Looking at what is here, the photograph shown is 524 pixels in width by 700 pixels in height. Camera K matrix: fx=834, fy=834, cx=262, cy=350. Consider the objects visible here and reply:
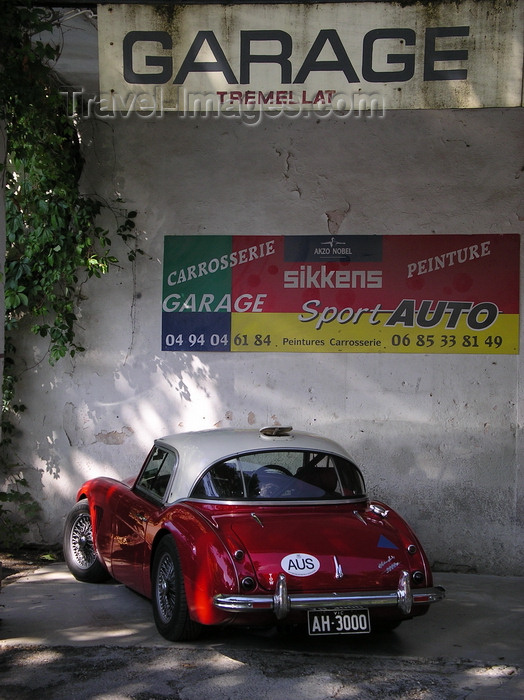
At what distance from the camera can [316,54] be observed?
6133mm

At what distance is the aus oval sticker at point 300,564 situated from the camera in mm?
4855

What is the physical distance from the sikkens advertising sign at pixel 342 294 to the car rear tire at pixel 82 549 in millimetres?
1841

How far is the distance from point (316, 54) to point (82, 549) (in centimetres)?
441

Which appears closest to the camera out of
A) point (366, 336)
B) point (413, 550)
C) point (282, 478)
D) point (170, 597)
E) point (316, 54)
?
point (413, 550)

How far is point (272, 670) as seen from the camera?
4770mm

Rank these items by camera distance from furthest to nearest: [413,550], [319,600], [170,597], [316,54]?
[316,54], [170,597], [413,550], [319,600]

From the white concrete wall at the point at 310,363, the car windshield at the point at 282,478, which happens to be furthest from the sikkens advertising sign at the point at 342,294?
the car windshield at the point at 282,478

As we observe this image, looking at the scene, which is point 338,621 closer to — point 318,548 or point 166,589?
point 318,548

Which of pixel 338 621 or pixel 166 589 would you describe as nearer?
pixel 338 621

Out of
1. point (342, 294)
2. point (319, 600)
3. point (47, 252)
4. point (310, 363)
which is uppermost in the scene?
point (47, 252)

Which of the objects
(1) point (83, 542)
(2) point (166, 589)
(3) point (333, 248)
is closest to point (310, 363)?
(3) point (333, 248)

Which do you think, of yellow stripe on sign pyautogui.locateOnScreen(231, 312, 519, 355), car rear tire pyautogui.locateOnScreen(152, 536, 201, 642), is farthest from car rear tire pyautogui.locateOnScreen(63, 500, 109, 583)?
yellow stripe on sign pyautogui.locateOnScreen(231, 312, 519, 355)

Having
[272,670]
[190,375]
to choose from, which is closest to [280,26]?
[190,375]

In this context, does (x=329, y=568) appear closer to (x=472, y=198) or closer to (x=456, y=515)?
(x=456, y=515)
